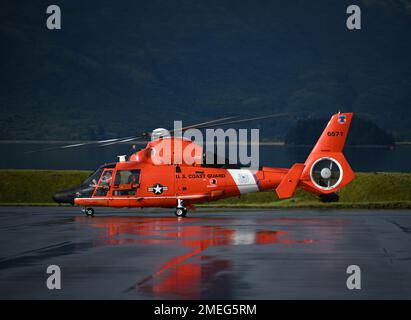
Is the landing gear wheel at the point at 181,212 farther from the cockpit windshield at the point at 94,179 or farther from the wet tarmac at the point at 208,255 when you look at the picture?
the cockpit windshield at the point at 94,179

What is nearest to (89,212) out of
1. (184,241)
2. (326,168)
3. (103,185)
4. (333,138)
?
(103,185)

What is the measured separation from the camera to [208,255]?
80.6ft

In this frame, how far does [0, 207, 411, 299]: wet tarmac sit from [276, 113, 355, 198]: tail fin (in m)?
1.16

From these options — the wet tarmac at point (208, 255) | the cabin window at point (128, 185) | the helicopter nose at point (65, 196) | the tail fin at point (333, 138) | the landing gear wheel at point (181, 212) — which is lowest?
the wet tarmac at point (208, 255)

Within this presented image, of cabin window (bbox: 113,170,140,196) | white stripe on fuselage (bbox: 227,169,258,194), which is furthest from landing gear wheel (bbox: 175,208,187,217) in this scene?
white stripe on fuselage (bbox: 227,169,258,194)

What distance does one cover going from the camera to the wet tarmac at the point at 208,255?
1875cm

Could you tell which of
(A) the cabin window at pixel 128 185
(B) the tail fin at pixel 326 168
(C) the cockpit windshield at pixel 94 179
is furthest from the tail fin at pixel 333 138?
(C) the cockpit windshield at pixel 94 179

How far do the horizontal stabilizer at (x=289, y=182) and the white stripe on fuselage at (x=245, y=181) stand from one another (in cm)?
111

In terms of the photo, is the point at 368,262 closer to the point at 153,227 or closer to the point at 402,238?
the point at 402,238

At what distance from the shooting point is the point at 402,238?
28.7 metres

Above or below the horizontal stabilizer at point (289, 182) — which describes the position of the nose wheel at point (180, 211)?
below

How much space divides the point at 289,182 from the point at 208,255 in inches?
547

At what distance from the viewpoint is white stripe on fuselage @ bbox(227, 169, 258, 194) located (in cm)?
3834
